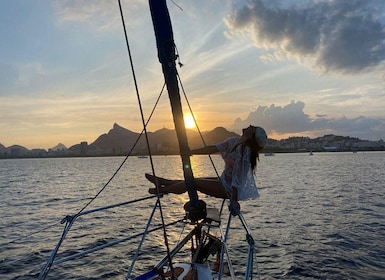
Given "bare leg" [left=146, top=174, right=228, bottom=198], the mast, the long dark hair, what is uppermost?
the mast

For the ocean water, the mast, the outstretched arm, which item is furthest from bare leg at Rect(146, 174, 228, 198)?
the ocean water

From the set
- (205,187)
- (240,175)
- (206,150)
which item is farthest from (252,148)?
(205,187)

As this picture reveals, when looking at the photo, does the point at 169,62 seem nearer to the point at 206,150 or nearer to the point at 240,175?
the point at 206,150

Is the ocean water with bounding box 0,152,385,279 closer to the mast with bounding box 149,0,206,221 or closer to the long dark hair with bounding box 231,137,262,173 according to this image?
the long dark hair with bounding box 231,137,262,173

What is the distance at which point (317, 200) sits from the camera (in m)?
29.2

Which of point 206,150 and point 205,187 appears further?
point 206,150

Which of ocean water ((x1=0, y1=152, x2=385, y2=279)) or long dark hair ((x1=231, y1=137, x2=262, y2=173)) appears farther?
ocean water ((x1=0, y1=152, x2=385, y2=279))

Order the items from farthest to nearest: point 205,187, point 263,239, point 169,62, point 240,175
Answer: point 263,239
point 205,187
point 240,175
point 169,62

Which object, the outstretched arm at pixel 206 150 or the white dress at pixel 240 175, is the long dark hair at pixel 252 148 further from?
the outstretched arm at pixel 206 150

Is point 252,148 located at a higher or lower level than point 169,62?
lower

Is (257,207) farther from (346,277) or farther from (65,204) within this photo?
(65,204)

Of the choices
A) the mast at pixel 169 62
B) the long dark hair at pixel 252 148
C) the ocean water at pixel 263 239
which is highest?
the mast at pixel 169 62

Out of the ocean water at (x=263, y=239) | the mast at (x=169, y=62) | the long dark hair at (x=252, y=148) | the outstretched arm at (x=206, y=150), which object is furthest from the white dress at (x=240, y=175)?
the ocean water at (x=263, y=239)

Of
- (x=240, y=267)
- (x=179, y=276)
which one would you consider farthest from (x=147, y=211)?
(x=179, y=276)
